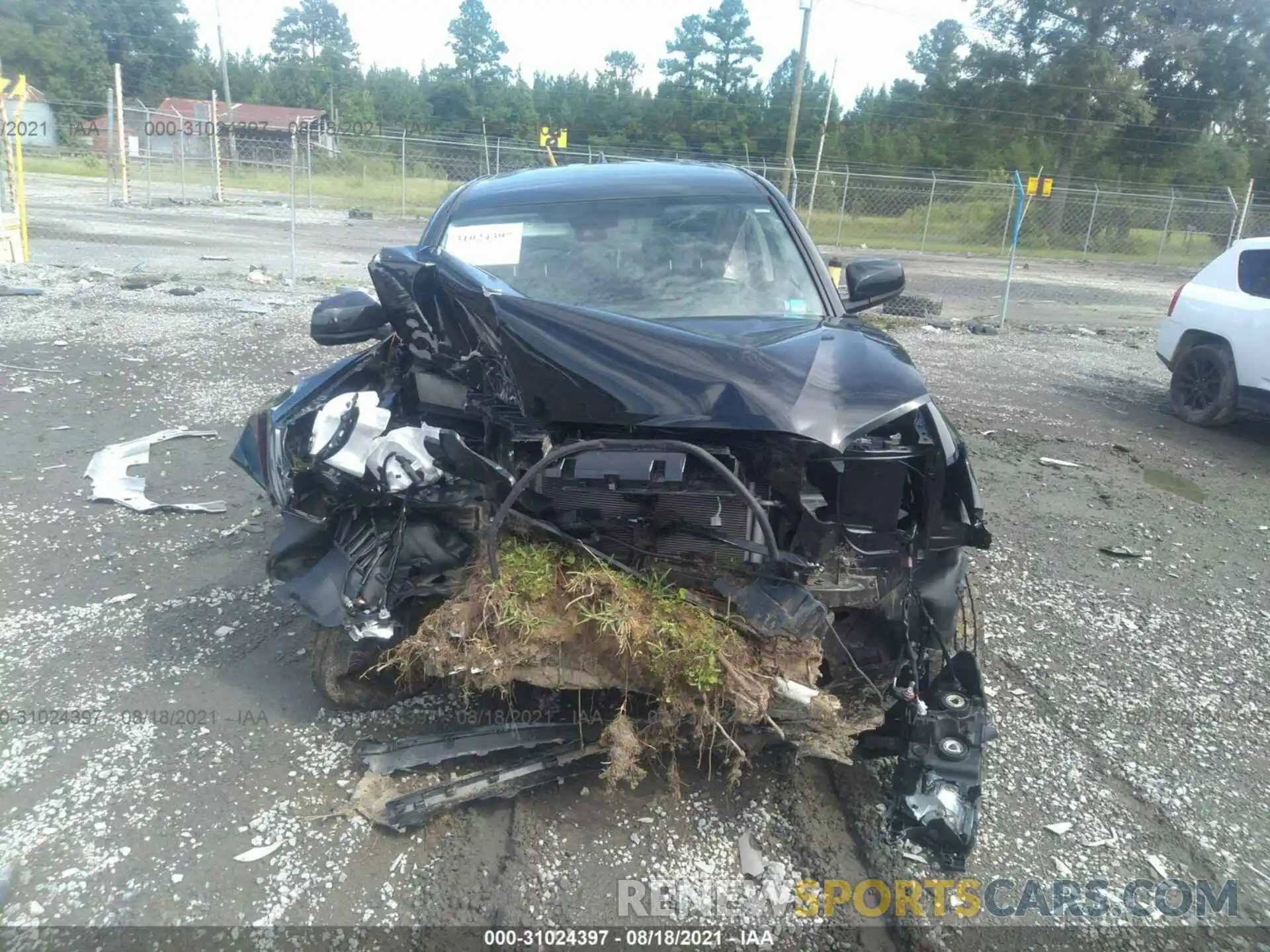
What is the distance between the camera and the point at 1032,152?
38.3 m

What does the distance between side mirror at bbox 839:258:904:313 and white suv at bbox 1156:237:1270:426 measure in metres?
5.09

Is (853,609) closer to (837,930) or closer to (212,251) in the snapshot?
(837,930)

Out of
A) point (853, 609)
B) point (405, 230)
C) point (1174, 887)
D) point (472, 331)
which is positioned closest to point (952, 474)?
point (853, 609)

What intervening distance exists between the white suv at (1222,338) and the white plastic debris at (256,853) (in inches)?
321

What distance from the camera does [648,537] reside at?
9.20 ft

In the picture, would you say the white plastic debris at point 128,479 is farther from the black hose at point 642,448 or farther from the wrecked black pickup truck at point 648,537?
the black hose at point 642,448

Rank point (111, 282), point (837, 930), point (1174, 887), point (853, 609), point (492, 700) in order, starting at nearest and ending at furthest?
1. point (837, 930)
2. point (1174, 887)
3. point (853, 609)
4. point (492, 700)
5. point (111, 282)

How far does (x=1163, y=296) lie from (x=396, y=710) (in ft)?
67.3

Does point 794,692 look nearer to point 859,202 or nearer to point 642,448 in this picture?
point 642,448

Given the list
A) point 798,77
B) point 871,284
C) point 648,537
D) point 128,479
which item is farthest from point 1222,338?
point 798,77

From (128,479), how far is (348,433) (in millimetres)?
3316

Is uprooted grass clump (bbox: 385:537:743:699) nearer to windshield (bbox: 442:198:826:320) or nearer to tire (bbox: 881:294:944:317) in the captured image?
windshield (bbox: 442:198:826:320)

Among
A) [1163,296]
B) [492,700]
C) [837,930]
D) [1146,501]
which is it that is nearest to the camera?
[837,930]

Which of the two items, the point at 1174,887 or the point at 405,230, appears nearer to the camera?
the point at 1174,887
